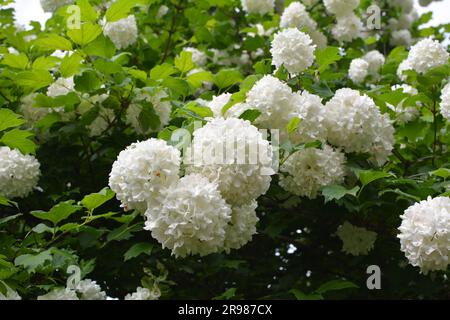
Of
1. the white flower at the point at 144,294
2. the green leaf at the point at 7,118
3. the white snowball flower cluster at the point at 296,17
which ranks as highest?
the white snowball flower cluster at the point at 296,17

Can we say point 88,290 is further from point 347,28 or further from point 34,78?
point 347,28

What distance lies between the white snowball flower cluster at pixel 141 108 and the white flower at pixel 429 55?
1.31m

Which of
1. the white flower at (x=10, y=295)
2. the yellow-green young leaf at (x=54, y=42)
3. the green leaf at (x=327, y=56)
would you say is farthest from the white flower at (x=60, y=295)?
the green leaf at (x=327, y=56)

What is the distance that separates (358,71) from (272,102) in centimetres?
167

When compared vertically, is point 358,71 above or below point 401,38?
below

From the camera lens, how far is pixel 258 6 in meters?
4.36

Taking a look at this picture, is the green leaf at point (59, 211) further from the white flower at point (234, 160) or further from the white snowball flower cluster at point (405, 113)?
the white snowball flower cluster at point (405, 113)

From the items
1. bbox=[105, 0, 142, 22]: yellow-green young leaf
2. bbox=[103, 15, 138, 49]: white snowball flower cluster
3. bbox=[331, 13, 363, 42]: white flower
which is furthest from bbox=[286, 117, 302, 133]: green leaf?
bbox=[331, 13, 363, 42]: white flower

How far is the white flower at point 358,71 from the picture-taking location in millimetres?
3953

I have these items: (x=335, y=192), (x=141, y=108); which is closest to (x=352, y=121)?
(x=335, y=192)

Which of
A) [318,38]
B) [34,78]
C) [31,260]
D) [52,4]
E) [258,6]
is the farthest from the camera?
[258,6]

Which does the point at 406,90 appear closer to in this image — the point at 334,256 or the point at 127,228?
the point at 334,256

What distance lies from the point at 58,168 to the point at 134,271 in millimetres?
640

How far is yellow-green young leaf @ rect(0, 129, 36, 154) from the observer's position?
2.69 metres
